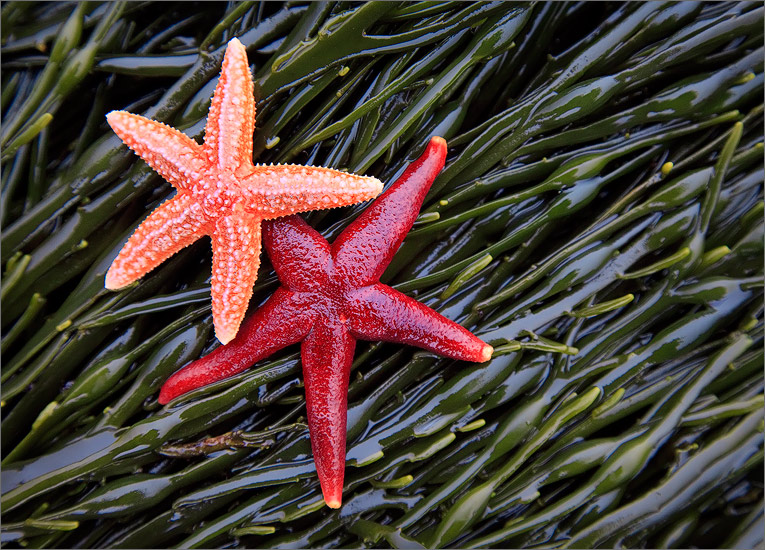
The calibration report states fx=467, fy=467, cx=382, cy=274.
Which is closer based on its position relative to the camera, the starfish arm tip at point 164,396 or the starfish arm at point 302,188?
the starfish arm at point 302,188

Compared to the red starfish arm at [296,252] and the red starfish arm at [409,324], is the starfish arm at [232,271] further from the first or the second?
the red starfish arm at [409,324]

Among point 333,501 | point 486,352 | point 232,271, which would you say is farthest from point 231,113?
point 333,501

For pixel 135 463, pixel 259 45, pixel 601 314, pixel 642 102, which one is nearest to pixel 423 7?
pixel 259 45

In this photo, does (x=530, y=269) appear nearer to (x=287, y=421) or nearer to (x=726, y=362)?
(x=726, y=362)

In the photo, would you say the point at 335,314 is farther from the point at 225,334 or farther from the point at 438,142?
the point at 438,142

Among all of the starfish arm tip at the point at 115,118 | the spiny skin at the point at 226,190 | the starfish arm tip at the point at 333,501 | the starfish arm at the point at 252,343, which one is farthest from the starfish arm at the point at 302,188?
the starfish arm tip at the point at 333,501

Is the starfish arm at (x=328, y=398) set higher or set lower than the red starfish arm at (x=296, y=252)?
lower
